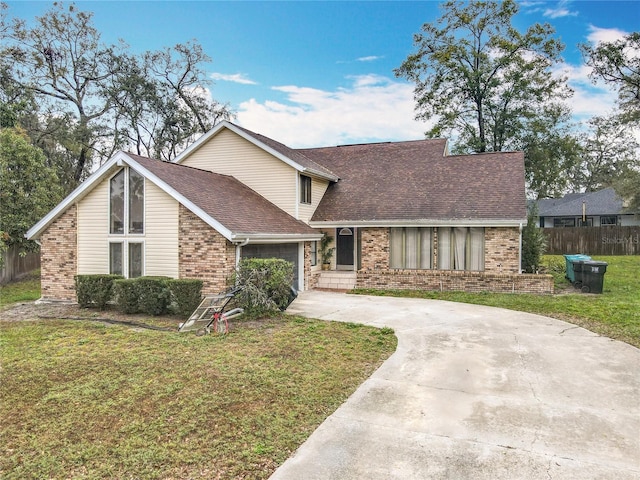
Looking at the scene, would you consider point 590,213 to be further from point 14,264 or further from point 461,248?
point 14,264

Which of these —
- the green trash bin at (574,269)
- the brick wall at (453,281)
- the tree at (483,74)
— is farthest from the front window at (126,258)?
the tree at (483,74)

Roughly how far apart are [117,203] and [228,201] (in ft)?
10.3

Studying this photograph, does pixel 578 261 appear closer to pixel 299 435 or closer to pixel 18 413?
pixel 299 435

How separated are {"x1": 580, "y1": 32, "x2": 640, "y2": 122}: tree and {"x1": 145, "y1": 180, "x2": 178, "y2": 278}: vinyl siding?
27716mm

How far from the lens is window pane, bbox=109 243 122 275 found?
12.0 m

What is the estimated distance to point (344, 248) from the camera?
17344mm

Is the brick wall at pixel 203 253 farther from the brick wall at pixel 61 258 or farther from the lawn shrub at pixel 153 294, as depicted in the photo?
the brick wall at pixel 61 258

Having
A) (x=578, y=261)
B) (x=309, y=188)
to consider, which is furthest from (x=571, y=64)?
(x=309, y=188)

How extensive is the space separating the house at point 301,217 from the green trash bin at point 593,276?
1.20 m

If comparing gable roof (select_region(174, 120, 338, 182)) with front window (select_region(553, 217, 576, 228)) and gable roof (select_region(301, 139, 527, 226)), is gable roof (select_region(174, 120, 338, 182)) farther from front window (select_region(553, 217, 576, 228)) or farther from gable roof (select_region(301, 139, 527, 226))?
front window (select_region(553, 217, 576, 228))

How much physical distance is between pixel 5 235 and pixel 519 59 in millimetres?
29642

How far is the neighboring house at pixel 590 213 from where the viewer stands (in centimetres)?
3547

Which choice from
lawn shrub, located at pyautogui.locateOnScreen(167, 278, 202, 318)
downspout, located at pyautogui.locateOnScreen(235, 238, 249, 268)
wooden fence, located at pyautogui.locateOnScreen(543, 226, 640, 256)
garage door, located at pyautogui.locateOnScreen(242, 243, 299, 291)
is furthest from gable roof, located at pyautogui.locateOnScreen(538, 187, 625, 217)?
lawn shrub, located at pyautogui.locateOnScreen(167, 278, 202, 318)

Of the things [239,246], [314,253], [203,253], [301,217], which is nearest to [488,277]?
[314,253]
